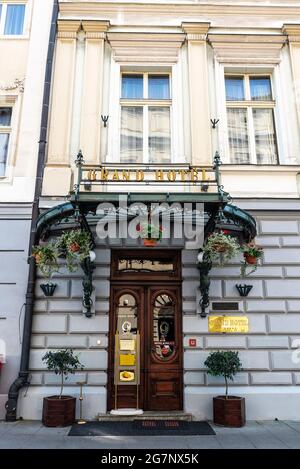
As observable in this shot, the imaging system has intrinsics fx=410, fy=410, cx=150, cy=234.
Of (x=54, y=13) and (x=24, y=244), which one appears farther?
(x=54, y=13)

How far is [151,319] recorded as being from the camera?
29.4 feet

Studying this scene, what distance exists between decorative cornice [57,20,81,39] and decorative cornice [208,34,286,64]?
11.5 feet

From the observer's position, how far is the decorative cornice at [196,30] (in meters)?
10.7

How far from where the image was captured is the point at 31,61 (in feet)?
34.4

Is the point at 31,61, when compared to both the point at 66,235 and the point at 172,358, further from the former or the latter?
→ the point at 172,358

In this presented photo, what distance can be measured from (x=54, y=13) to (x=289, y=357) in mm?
10206

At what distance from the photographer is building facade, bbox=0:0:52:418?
8.64 meters

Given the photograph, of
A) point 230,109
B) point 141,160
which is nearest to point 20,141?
point 141,160

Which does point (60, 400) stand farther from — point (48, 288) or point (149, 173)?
point (149, 173)

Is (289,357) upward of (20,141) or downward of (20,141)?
downward

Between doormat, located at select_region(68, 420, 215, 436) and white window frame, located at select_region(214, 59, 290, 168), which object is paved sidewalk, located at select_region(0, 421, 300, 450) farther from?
white window frame, located at select_region(214, 59, 290, 168)

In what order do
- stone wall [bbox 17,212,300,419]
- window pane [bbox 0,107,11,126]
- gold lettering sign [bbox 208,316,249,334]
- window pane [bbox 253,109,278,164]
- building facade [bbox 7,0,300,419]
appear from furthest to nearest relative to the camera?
window pane [bbox 0,107,11,126], window pane [bbox 253,109,278,164], gold lettering sign [bbox 208,316,249,334], building facade [bbox 7,0,300,419], stone wall [bbox 17,212,300,419]

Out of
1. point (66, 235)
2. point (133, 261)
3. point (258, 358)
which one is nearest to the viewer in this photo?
point (66, 235)

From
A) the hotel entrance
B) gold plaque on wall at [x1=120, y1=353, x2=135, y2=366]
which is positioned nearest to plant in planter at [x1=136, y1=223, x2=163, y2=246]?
the hotel entrance
